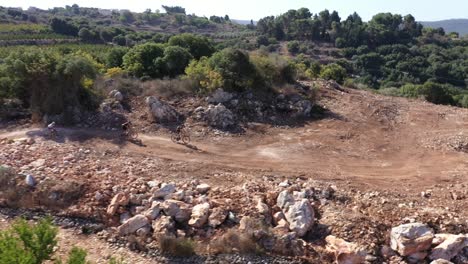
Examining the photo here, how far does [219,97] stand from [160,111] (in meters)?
3.10

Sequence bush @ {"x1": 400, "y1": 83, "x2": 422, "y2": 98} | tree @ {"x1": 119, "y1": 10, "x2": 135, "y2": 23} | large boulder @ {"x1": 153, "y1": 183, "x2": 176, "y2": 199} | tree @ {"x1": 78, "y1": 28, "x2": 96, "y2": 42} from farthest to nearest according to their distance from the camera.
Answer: tree @ {"x1": 119, "y1": 10, "x2": 135, "y2": 23}, tree @ {"x1": 78, "y1": 28, "x2": 96, "y2": 42}, bush @ {"x1": 400, "y1": 83, "x2": 422, "y2": 98}, large boulder @ {"x1": 153, "y1": 183, "x2": 176, "y2": 199}

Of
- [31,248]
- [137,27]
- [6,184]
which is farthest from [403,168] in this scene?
[137,27]

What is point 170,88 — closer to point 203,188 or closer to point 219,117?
point 219,117

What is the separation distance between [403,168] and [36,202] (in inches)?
528

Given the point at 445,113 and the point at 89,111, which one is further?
the point at 445,113

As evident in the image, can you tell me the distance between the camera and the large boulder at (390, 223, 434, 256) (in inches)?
473

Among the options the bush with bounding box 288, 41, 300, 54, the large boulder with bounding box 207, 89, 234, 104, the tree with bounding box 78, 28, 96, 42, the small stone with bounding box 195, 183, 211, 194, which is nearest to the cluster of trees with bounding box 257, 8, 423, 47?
the bush with bounding box 288, 41, 300, 54

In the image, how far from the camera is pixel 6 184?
15039 millimetres

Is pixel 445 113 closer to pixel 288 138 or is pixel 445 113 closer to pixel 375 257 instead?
pixel 288 138

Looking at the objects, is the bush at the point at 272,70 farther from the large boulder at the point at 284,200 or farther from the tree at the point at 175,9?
the tree at the point at 175,9

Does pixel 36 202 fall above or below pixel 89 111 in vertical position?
below

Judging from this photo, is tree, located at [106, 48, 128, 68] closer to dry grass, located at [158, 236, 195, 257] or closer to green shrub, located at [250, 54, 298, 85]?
green shrub, located at [250, 54, 298, 85]

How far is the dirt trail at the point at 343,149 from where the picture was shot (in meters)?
16.2

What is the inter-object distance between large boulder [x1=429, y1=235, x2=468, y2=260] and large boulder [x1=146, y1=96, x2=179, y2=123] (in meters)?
12.3
